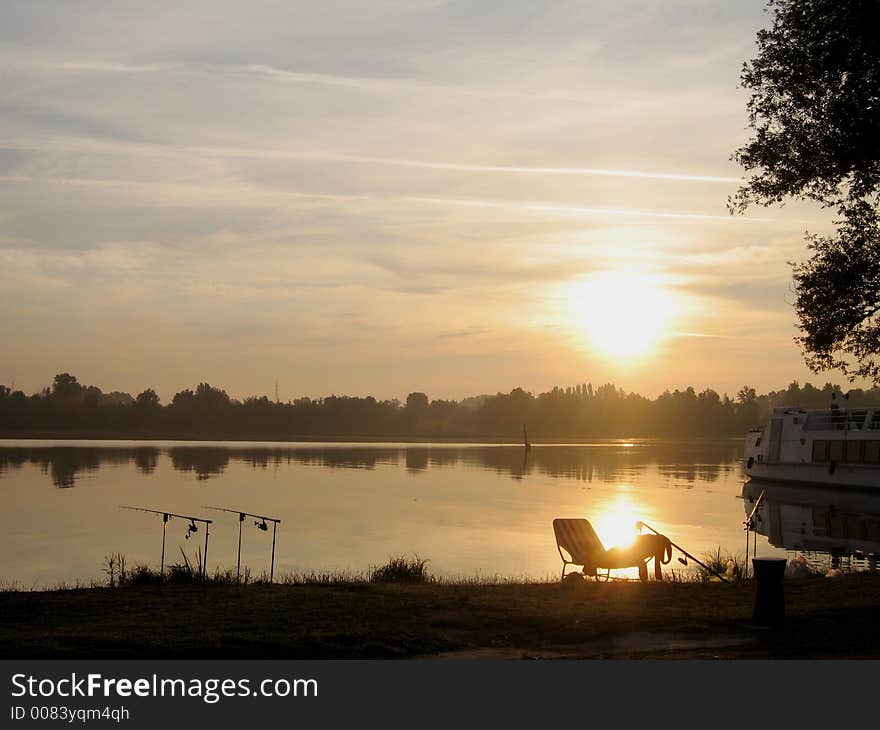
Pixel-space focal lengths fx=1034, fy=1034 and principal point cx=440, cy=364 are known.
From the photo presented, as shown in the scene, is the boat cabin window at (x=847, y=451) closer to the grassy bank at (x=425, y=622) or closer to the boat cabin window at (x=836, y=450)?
the boat cabin window at (x=836, y=450)

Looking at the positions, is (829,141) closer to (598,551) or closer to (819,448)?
(598,551)

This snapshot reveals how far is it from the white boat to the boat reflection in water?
0.74m

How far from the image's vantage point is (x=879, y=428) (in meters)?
55.6

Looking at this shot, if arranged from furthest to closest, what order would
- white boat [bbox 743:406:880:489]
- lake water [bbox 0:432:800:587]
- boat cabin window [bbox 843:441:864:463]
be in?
boat cabin window [bbox 843:441:864:463]
white boat [bbox 743:406:880:489]
lake water [bbox 0:432:800:587]

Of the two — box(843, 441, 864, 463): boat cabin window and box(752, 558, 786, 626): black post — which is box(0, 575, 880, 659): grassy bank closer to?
box(752, 558, 786, 626): black post

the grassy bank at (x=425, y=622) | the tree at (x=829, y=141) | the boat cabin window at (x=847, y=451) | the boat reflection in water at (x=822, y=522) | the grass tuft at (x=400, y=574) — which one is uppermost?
the tree at (x=829, y=141)

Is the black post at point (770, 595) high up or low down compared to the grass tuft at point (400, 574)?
up

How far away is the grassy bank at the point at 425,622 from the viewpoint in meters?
11.1

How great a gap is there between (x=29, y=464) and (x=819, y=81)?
64.1m

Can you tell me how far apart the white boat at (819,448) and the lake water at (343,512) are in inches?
109

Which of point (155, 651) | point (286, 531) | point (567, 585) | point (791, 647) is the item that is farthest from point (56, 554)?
point (791, 647)

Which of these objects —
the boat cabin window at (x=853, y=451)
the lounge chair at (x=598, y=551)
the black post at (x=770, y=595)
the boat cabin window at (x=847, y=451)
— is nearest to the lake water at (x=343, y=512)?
the lounge chair at (x=598, y=551)

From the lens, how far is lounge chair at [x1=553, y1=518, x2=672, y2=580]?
18.2 meters

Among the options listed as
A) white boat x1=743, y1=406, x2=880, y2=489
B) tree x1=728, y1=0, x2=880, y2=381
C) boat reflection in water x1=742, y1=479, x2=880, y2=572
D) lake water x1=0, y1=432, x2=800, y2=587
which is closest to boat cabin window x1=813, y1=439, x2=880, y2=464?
white boat x1=743, y1=406, x2=880, y2=489
